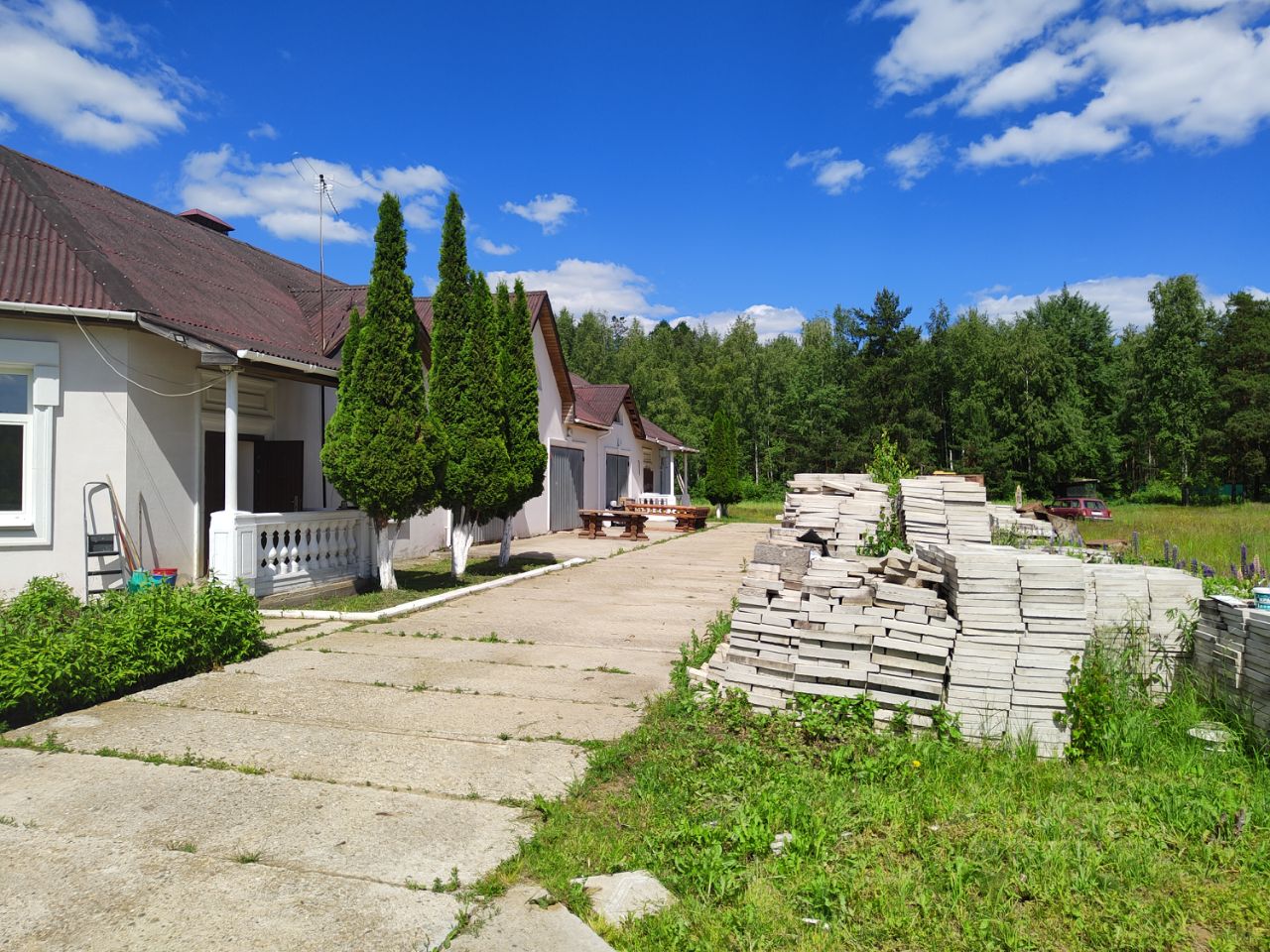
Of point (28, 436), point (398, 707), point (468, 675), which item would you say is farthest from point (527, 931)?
point (28, 436)

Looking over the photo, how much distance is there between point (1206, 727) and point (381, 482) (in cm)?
875

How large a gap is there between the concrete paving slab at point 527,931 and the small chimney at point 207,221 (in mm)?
16679

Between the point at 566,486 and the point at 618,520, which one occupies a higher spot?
the point at 566,486

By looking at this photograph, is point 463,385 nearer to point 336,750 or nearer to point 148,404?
point 148,404

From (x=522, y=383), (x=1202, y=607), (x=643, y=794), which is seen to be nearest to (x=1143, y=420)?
(x=522, y=383)

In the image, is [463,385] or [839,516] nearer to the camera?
[839,516]

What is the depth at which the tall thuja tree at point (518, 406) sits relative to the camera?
1345 centimetres

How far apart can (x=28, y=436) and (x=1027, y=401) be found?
52934mm

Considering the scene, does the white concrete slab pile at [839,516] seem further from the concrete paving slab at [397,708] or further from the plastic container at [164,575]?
the plastic container at [164,575]

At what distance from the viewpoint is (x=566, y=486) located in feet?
76.7

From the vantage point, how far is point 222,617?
696 centimetres

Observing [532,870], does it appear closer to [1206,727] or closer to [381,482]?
[1206,727]

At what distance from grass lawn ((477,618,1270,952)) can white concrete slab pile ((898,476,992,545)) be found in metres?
3.60

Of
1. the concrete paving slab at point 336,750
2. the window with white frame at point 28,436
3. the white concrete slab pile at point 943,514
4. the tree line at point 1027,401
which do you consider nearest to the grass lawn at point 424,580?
the window with white frame at point 28,436
